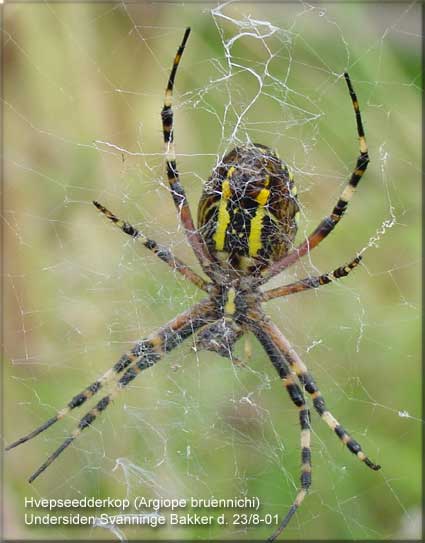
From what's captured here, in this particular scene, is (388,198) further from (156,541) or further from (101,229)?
(156,541)

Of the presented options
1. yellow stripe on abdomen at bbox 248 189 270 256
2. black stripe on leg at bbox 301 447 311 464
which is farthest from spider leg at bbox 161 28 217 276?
black stripe on leg at bbox 301 447 311 464

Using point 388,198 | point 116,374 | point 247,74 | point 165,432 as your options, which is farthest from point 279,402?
point 247,74

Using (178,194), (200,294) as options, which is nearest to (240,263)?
(178,194)

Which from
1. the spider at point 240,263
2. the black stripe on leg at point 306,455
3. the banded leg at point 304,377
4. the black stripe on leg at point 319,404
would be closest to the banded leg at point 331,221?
the spider at point 240,263

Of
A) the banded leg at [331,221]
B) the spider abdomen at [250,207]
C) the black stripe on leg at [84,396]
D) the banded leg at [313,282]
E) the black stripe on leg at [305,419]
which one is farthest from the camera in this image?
the black stripe on leg at [305,419]

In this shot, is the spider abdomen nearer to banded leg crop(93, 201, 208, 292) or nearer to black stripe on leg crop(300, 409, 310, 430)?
banded leg crop(93, 201, 208, 292)

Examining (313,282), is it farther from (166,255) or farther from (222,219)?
(166,255)

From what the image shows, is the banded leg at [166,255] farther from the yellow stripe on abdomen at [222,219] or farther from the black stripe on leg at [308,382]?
the black stripe on leg at [308,382]
